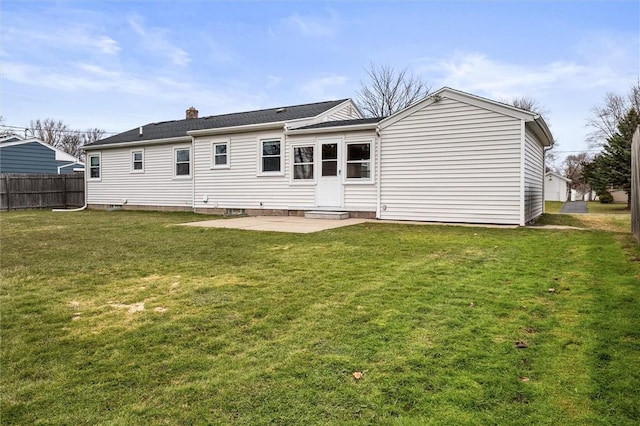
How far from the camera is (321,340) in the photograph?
2.88 meters

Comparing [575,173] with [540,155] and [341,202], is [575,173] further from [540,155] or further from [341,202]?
[341,202]

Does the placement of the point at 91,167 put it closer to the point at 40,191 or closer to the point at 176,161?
the point at 40,191

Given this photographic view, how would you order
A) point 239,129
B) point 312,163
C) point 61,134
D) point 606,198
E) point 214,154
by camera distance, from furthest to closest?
point 61,134 < point 606,198 < point 214,154 < point 239,129 < point 312,163

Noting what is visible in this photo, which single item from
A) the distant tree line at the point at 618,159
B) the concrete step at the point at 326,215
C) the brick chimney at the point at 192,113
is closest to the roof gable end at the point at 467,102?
the concrete step at the point at 326,215

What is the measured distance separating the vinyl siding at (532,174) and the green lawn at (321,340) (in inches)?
206

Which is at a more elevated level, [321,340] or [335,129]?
[335,129]

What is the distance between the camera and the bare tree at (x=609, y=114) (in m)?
32.7

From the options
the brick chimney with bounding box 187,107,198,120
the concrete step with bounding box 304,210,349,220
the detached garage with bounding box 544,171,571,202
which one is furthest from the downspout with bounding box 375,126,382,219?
the detached garage with bounding box 544,171,571,202

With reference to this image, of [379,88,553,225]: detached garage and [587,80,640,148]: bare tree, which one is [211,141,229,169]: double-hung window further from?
[587,80,640,148]: bare tree

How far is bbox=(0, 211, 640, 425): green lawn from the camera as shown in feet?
6.68

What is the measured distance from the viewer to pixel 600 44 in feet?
51.2

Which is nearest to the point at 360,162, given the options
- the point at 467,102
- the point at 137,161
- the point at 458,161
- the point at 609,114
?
the point at 458,161

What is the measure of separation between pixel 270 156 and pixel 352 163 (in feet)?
10.3

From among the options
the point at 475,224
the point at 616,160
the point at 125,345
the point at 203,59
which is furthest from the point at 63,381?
the point at 616,160
